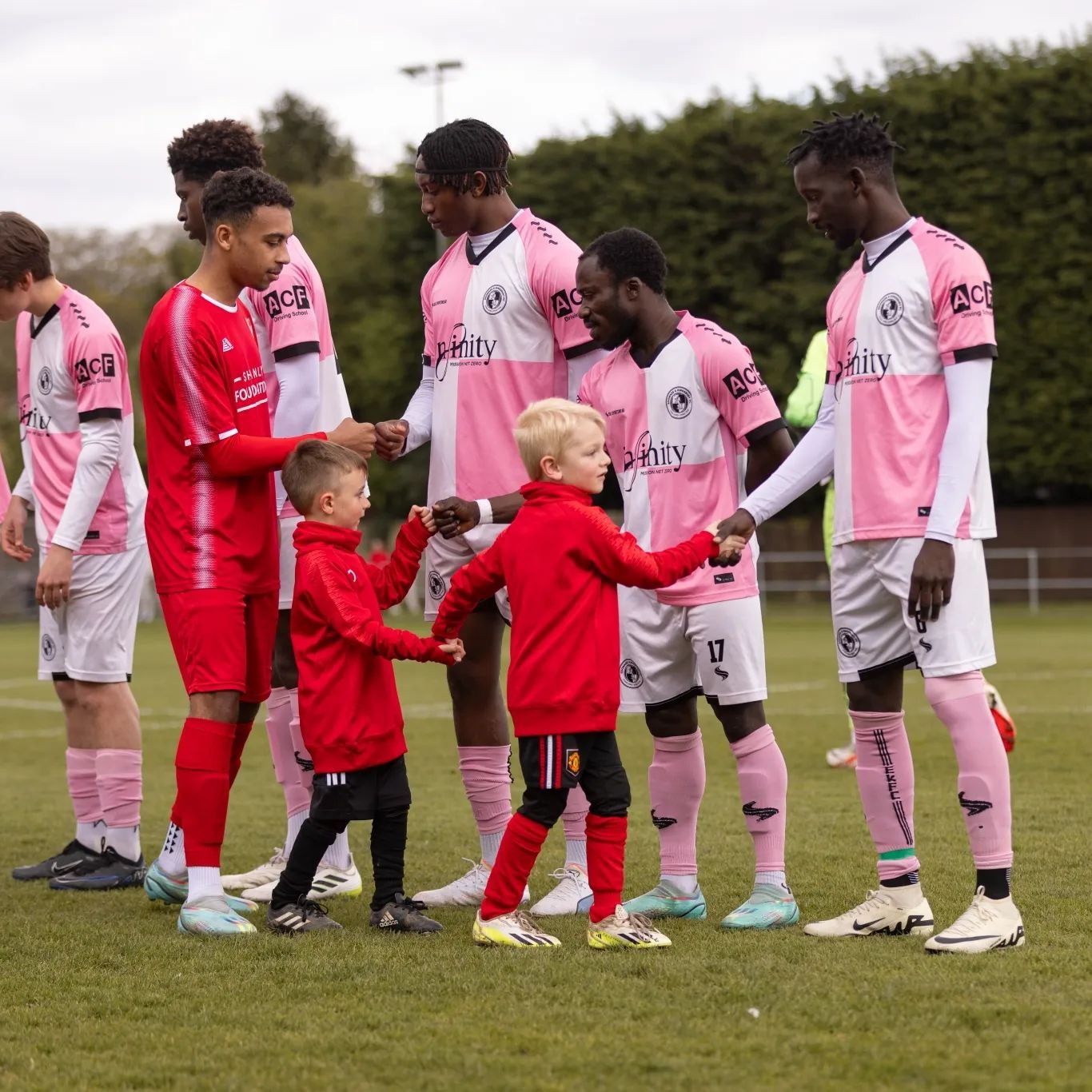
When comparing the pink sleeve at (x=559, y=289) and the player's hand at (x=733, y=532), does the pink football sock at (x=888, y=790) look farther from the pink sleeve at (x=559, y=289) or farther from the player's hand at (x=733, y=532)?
the pink sleeve at (x=559, y=289)

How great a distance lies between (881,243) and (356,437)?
182 centimetres

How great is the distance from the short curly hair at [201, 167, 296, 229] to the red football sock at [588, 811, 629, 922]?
2.35 meters

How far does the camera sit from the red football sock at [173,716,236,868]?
18.7 ft

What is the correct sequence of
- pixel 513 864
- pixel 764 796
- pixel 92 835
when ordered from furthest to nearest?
1. pixel 92 835
2. pixel 764 796
3. pixel 513 864

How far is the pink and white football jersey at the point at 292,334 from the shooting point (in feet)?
20.7

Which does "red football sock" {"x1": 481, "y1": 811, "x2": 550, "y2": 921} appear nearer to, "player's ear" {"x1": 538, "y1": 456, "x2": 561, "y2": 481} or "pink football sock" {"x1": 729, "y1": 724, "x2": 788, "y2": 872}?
"pink football sock" {"x1": 729, "y1": 724, "x2": 788, "y2": 872}

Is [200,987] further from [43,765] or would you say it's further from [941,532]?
[43,765]

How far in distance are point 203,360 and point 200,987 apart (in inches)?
81.7

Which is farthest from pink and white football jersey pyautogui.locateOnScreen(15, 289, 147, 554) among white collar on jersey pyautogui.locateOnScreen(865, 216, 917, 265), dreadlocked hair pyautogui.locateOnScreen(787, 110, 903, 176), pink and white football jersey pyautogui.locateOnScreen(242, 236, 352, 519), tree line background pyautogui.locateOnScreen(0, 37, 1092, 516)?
tree line background pyautogui.locateOnScreen(0, 37, 1092, 516)

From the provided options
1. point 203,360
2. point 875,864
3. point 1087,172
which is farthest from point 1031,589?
point 203,360

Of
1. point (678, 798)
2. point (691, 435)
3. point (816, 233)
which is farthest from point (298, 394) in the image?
point (816, 233)

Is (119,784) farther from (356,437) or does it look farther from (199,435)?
(356,437)

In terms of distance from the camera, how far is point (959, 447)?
4.93m

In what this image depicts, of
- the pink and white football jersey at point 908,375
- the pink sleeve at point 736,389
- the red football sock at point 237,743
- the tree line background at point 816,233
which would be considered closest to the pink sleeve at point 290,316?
the red football sock at point 237,743
